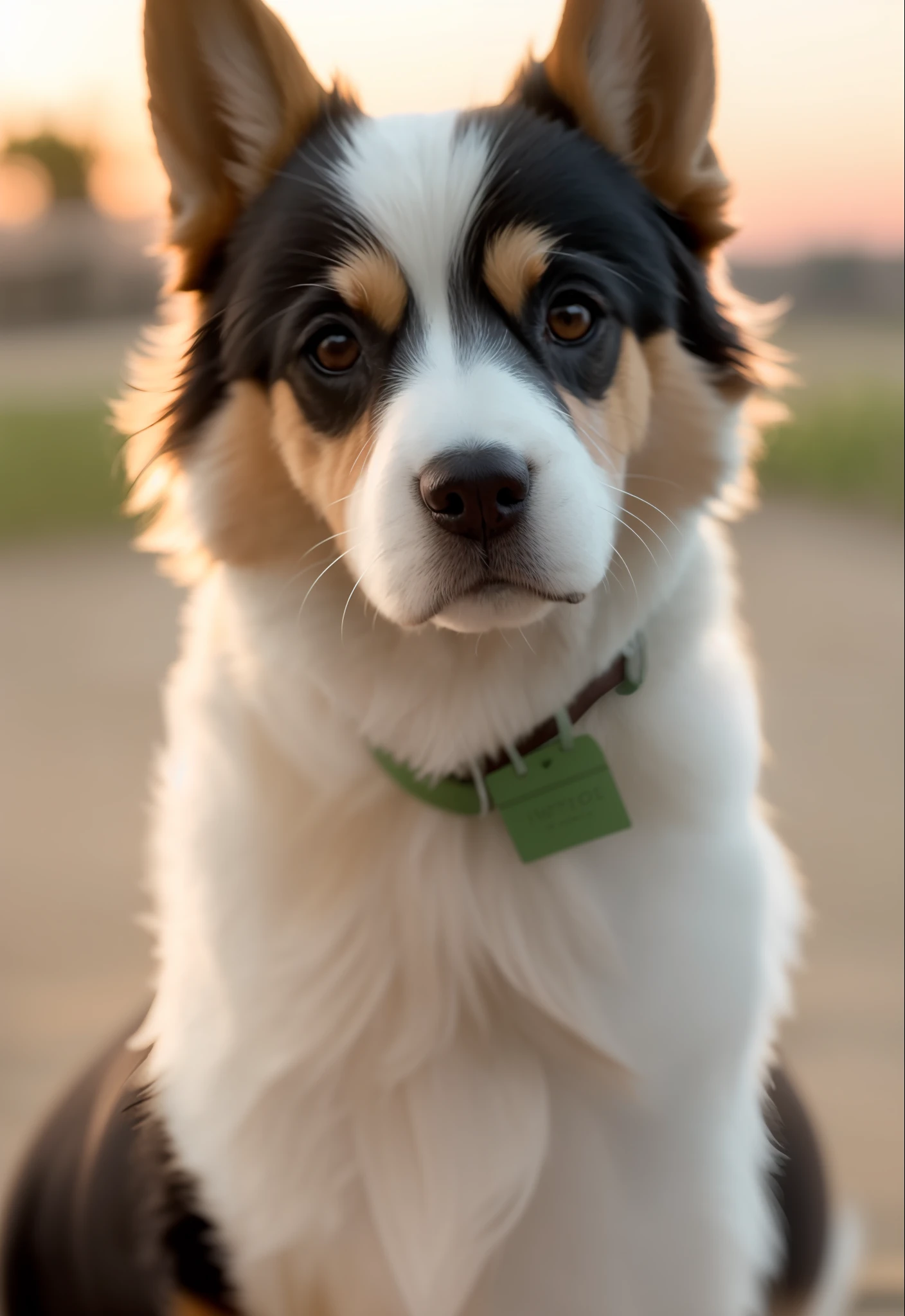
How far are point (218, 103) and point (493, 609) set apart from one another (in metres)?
0.51

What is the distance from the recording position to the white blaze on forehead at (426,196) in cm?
89

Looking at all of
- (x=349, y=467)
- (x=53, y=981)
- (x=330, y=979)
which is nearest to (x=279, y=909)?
(x=330, y=979)

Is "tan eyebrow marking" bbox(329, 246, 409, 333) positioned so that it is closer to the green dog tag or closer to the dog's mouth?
the dog's mouth

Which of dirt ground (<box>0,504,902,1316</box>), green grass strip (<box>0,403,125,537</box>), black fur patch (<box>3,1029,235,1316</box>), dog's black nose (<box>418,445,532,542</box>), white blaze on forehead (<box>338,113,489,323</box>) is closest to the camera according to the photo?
dog's black nose (<box>418,445,532,542</box>)

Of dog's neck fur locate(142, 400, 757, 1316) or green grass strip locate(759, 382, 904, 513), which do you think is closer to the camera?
dog's neck fur locate(142, 400, 757, 1316)

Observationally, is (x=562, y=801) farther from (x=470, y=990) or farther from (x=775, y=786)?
(x=775, y=786)

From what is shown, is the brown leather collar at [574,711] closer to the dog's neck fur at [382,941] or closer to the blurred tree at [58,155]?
the dog's neck fur at [382,941]

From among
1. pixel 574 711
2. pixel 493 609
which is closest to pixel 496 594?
pixel 493 609

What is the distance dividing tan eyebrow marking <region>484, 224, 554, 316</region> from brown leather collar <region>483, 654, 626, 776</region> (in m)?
0.31

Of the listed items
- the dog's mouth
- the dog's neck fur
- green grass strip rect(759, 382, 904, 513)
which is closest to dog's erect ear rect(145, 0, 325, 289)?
the dog's neck fur

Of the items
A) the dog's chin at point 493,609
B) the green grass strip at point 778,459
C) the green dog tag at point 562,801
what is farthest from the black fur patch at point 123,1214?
the green grass strip at point 778,459

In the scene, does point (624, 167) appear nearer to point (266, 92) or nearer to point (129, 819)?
point (266, 92)

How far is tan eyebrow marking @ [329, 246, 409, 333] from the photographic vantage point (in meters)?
0.90

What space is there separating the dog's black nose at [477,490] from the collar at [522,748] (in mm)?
227
